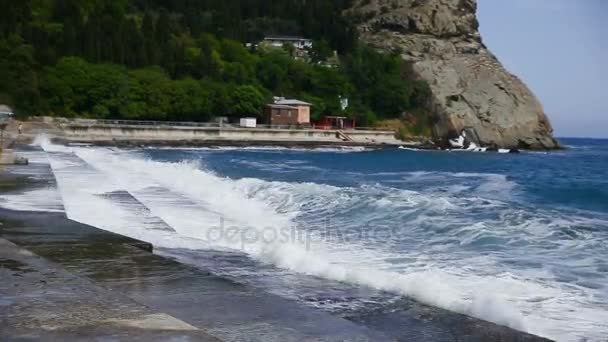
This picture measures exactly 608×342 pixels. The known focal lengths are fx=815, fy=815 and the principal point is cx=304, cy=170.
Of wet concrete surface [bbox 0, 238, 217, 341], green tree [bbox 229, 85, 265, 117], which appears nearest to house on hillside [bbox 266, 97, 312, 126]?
green tree [bbox 229, 85, 265, 117]

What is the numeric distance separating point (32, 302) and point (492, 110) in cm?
11353

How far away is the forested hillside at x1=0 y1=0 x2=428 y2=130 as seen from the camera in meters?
84.2

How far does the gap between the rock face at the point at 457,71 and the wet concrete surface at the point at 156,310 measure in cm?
10331

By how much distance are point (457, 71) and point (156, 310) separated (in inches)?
4734

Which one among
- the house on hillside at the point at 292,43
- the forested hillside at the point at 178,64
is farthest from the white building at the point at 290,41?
the forested hillside at the point at 178,64

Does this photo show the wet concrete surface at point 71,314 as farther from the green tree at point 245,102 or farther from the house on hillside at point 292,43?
the house on hillside at point 292,43

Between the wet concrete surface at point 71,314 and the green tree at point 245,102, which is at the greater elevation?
the green tree at point 245,102

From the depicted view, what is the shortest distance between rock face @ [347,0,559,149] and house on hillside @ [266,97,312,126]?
2338 centimetres

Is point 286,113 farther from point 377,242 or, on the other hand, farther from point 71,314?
point 71,314

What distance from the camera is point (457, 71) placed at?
123125 millimetres

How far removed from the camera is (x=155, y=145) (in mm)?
75062

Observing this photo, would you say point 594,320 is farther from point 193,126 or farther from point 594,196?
point 193,126

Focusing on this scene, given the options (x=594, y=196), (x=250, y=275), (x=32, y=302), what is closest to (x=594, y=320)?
(x=250, y=275)

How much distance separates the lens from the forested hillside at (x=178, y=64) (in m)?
84.2
